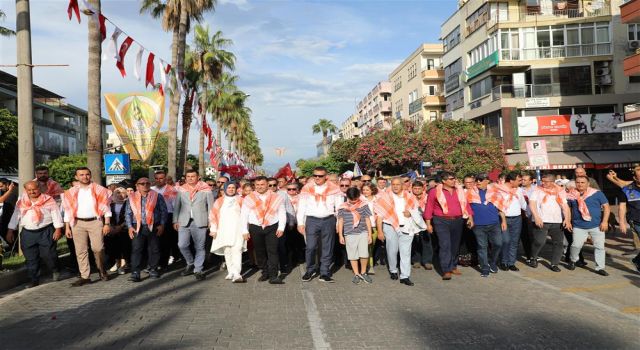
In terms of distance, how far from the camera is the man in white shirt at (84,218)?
27.0ft

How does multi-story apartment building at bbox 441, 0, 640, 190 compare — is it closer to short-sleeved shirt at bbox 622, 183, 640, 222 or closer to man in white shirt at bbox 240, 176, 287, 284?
short-sleeved shirt at bbox 622, 183, 640, 222

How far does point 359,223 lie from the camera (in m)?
8.48

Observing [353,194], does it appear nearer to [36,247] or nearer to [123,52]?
[36,247]

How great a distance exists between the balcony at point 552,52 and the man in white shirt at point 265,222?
94.6 ft

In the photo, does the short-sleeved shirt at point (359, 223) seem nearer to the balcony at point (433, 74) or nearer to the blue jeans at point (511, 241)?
the blue jeans at point (511, 241)

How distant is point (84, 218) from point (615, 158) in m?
31.5

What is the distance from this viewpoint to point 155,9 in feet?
77.2

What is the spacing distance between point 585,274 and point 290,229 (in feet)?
17.8

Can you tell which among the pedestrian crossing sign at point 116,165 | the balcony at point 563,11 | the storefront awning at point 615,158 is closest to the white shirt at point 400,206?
the pedestrian crossing sign at point 116,165

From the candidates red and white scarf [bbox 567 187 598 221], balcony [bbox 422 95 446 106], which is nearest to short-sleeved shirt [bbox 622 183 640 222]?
red and white scarf [bbox 567 187 598 221]

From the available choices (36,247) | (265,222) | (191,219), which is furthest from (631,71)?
(36,247)

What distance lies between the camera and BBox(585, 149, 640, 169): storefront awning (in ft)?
100

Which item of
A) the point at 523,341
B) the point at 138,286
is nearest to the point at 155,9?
the point at 138,286

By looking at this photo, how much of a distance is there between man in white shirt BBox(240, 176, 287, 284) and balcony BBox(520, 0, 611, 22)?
30.9m
